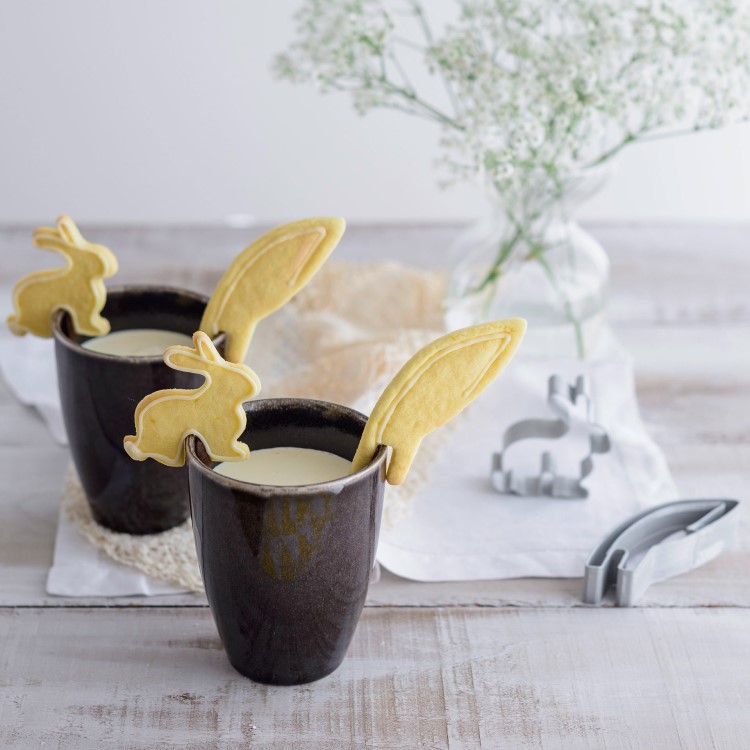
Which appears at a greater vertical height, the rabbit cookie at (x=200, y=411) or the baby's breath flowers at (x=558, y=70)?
the baby's breath flowers at (x=558, y=70)

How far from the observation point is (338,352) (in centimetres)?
95

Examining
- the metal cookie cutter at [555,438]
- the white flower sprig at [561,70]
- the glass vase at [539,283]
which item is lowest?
the metal cookie cutter at [555,438]

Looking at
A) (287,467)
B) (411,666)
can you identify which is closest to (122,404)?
(287,467)

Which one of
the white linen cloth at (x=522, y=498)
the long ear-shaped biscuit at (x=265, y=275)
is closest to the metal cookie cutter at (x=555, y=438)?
the white linen cloth at (x=522, y=498)

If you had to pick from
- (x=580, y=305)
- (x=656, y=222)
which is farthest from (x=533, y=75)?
(x=656, y=222)

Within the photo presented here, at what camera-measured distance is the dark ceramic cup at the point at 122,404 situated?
0.69 meters

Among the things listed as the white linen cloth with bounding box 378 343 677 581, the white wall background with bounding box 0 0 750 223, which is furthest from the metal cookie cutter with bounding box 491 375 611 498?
the white wall background with bounding box 0 0 750 223

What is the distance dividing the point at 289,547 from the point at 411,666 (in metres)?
0.13

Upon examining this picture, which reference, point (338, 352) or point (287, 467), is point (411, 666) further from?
point (338, 352)

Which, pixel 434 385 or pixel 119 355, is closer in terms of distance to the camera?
pixel 434 385

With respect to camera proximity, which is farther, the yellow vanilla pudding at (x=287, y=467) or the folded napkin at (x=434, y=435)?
the folded napkin at (x=434, y=435)

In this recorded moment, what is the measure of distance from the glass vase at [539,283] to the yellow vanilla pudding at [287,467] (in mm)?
377

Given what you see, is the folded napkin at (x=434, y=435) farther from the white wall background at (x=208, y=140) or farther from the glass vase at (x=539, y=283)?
the white wall background at (x=208, y=140)

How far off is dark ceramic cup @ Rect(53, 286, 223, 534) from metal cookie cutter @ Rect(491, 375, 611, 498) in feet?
0.75
